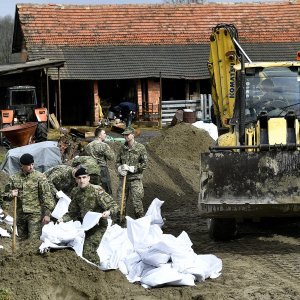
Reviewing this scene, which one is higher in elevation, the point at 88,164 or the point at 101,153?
the point at 101,153

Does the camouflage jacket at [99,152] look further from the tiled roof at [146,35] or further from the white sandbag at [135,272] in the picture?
the tiled roof at [146,35]

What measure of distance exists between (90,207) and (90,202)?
6 centimetres

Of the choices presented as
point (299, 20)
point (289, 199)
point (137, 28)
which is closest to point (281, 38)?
→ point (299, 20)

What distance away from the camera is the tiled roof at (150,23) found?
38312 mm

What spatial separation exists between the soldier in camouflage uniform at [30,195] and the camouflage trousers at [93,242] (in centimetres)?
150

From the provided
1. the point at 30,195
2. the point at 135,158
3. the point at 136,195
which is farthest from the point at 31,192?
the point at 135,158

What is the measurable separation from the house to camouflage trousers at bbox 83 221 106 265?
25.5 meters

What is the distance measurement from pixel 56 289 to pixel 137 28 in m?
31.6

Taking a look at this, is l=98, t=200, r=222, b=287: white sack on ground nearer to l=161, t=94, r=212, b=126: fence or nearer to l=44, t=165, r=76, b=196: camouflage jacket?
l=44, t=165, r=76, b=196: camouflage jacket

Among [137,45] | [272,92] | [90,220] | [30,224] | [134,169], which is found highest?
[137,45]

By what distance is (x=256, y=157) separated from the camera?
36.0 feet

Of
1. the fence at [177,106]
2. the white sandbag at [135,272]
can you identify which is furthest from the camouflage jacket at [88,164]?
the fence at [177,106]

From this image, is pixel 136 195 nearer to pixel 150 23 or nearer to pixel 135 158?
pixel 135 158

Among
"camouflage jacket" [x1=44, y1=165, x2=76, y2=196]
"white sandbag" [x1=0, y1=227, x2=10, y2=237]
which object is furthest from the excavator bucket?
"white sandbag" [x1=0, y1=227, x2=10, y2=237]
